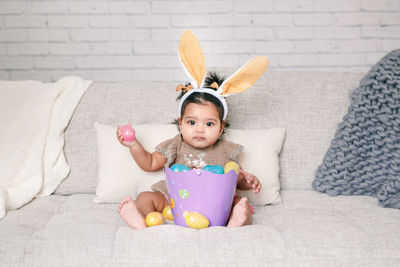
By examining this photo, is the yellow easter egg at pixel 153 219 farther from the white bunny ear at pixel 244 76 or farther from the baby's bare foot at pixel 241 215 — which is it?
the white bunny ear at pixel 244 76

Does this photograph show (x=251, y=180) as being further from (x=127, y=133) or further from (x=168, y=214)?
(x=127, y=133)

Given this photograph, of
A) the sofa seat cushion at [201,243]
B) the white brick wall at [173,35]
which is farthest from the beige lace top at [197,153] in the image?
the white brick wall at [173,35]

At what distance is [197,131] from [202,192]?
280 mm

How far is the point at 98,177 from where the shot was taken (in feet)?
5.34

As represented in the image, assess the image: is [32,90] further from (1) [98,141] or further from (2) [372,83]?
(2) [372,83]

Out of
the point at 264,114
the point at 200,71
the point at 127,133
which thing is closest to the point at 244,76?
the point at 200,71

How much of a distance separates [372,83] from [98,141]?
1.05 m

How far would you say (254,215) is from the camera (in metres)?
1.49

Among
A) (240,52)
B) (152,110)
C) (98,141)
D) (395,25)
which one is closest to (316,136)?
(152,110)

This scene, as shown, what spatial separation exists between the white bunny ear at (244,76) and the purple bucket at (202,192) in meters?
0.34

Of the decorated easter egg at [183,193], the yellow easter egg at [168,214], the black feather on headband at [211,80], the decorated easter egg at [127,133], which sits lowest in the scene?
the yellow easter egg at [168,214]

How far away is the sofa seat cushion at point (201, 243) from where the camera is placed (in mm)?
1118

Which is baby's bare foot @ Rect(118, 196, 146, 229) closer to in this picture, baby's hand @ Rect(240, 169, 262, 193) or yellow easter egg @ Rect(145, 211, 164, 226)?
yellow easter egg @ Rect(145, 211, 164, 226)

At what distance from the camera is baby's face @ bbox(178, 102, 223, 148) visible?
58.9 inches
